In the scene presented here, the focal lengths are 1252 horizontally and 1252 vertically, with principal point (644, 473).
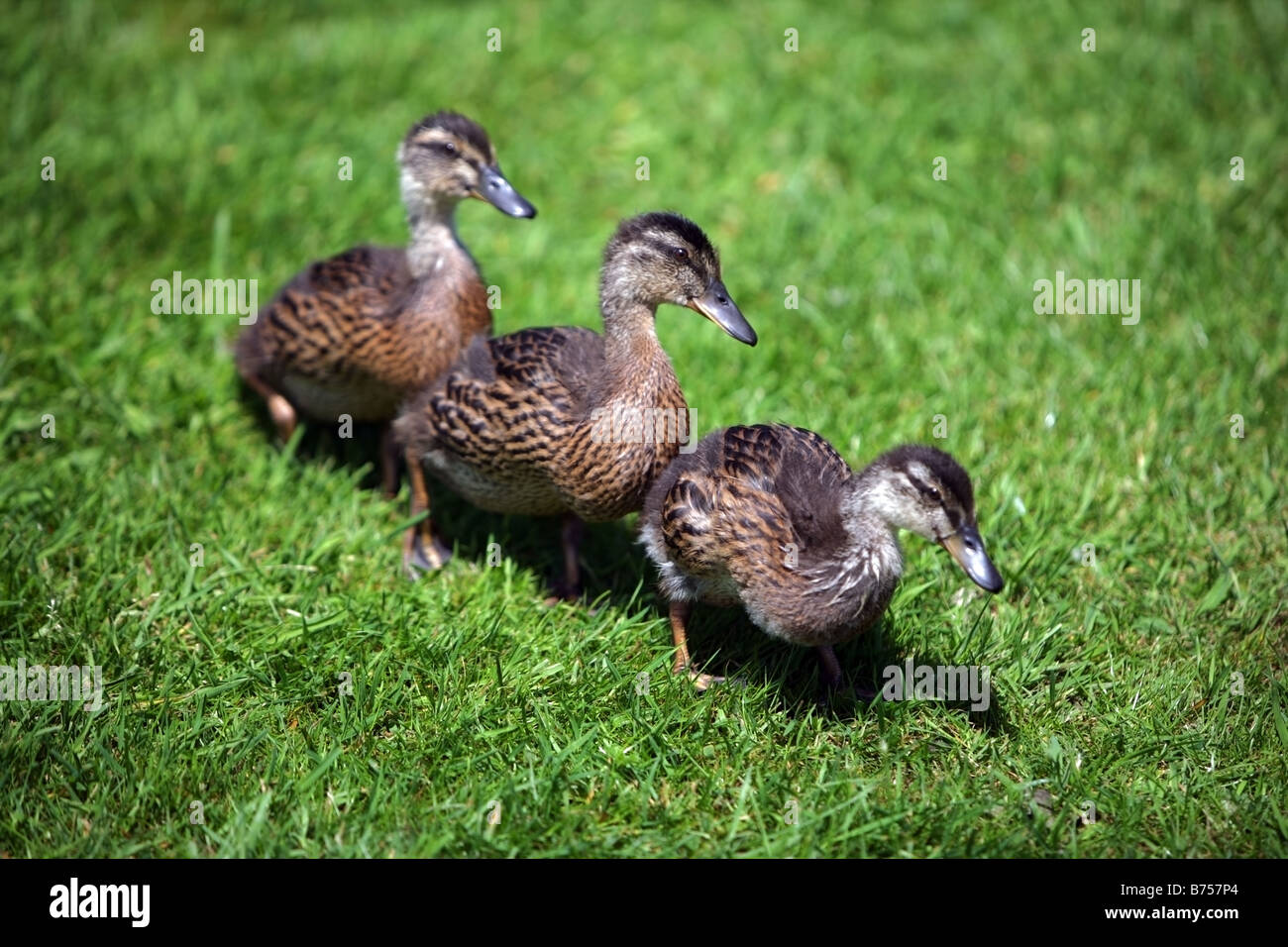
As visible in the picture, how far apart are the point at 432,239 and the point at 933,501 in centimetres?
287

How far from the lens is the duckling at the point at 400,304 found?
5.71 meters

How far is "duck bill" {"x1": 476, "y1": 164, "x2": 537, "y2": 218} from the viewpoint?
226 inches

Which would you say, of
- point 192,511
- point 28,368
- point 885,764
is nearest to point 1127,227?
point 885,764

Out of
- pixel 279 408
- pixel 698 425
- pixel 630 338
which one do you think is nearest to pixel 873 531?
pixel 630 338

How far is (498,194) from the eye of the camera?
19.0 ft

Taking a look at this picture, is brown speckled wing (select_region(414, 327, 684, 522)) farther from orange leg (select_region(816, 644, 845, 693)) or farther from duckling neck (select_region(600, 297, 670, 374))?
orange leg (select_region(816, 644, 845, 693))

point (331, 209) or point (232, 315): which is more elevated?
point (331, 209)

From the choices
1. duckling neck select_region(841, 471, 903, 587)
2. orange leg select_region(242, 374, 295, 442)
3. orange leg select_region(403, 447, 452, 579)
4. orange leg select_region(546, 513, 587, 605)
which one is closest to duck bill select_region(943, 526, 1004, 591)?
duckling neck select_region(841, 471, 903, 587)

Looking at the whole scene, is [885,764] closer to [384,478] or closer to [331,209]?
[384,478]

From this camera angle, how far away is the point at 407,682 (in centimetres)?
479

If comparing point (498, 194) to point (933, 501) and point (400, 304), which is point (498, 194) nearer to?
point (400, 304)
